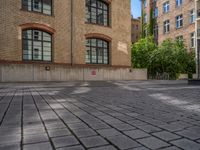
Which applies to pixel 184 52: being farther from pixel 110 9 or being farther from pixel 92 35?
pixel 92 35

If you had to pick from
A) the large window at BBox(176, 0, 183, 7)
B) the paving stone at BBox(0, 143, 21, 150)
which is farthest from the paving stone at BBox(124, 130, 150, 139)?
the large window at BBox(176, 0, 183, 7)

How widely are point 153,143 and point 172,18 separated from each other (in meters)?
34.6

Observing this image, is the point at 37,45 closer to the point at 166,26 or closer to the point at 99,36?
the point at 99,36

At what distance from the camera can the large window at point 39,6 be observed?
14737 millimetres

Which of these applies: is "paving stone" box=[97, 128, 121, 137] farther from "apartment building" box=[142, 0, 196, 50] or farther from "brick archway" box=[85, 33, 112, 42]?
"apartment building" box=[142, 0, 196, 50]

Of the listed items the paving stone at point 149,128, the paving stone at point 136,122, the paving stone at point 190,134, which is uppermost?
the paving stone at point 136,122

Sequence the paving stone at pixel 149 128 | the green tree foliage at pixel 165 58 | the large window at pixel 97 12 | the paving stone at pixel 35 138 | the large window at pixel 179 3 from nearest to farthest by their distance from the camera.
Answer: the paving stone at pixel 35 138 → the paving stone at pixel 149 128 → the large window at pixel 97 12 → the green tree foliage at pixel 165 58 → the large window at pixel 179 3

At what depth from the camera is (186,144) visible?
2361 mm

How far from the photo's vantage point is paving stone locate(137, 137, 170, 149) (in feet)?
7.55

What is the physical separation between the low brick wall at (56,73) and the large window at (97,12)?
14.4ft

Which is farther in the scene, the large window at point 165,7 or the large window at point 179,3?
the large window at point 165,7

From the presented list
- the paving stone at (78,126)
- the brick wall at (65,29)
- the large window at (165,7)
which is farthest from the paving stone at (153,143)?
the large window at (165,7)

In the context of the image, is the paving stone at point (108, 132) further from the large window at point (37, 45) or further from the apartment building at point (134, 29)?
the apartment building at point (134, 29)

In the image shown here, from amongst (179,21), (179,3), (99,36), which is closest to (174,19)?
(179,21)
